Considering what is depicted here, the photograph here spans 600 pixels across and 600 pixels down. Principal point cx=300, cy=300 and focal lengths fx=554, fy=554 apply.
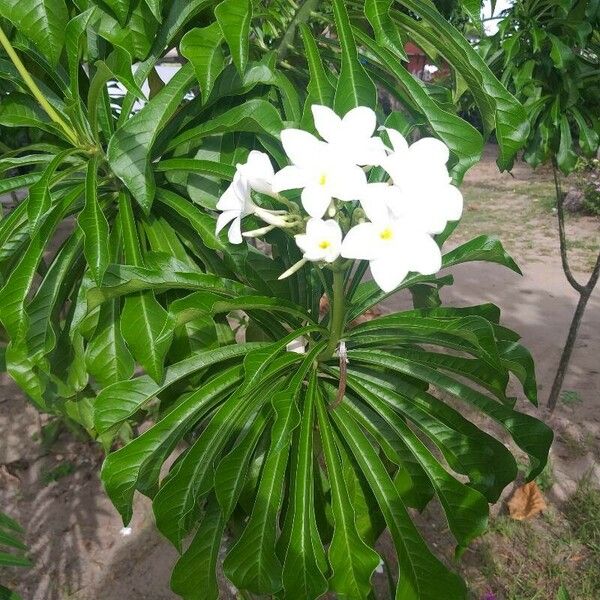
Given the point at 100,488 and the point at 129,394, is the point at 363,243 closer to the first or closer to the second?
the point at 129,394

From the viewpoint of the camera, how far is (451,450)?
1187 millimetres

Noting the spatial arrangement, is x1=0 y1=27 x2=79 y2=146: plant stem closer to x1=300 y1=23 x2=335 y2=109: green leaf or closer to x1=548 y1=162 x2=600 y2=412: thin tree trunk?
x1=300 y1=23 x2=335 y2=109: green leaf

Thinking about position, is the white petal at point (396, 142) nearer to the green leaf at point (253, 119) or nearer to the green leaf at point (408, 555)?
the green leaf at point (253, 119)

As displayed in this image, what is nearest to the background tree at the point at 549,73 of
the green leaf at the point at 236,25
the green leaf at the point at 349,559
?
the green leaf at the point at 236,25

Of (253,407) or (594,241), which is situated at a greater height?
(253,407)

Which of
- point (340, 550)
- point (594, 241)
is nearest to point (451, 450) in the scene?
point (340, 550)

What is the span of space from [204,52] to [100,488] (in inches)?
87.1

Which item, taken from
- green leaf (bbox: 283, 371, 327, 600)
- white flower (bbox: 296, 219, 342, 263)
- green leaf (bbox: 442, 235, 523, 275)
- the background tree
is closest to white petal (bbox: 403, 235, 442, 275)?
white flower (bbox: 296, 219, 342, 263)

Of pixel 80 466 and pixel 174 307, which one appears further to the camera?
pixel 80 466

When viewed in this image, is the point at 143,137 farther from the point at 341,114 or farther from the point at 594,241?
the point at 594,241

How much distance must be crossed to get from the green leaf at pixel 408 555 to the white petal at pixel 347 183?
62 centimetres

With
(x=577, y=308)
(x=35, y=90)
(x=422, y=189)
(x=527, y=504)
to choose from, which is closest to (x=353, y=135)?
(x=422, y=189)

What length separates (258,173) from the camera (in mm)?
873

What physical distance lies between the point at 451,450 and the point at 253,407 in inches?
17.1
